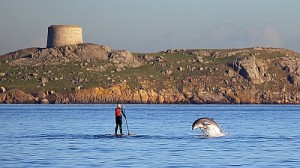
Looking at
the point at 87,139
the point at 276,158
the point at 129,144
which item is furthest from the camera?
the point at 87,139

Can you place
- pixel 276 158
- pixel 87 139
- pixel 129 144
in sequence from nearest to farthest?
pixel 276 158 < pixel 129 144 < pixel 87 139

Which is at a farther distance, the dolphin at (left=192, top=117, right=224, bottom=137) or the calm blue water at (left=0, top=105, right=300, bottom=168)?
the dolphin at (left=192, top=117, right=224, bottom=137)

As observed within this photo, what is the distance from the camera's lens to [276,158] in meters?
42.6

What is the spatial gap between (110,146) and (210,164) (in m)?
11.8

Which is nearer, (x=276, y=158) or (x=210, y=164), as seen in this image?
(x=210, y=164)

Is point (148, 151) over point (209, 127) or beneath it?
beneath

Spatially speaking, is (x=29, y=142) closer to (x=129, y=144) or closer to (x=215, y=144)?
(x=129, y=144)

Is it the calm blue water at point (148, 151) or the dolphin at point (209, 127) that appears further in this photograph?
the dolphin at point (209, 127)

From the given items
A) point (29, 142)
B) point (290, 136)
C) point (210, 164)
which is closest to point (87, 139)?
point (29, 142)

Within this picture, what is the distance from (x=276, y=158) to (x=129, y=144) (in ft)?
38.5

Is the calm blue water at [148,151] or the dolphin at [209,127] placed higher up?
the dolphin at [209,127]

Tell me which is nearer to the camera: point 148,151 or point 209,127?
point 148,151

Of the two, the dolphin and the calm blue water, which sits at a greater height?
the dolphin

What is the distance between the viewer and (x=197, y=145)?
167ft
